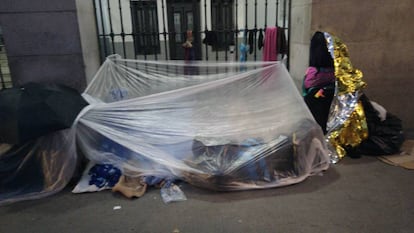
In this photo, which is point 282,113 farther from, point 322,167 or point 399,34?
point 399,34

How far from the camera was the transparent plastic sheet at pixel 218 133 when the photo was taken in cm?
256

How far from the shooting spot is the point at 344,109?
9.83 feet

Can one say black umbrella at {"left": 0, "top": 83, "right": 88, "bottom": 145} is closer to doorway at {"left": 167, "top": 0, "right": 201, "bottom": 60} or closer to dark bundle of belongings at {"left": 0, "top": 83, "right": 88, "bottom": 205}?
dark bundle of belongings at {"left": 0, "top": 83, "right": 88, "bottom": 205}

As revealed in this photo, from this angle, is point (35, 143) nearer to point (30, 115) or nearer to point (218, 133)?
point (30, 115)

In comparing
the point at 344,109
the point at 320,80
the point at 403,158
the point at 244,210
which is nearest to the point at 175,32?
the point at 320,80

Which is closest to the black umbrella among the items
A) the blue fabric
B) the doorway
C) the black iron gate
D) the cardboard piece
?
the blue fabric

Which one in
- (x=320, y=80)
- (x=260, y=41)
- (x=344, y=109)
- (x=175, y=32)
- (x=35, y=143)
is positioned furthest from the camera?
(x=260, y=41)

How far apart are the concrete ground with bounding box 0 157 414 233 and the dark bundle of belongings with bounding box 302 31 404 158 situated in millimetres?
449

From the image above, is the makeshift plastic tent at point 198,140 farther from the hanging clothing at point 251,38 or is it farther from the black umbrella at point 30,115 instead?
the hanging clothing at point 251,38

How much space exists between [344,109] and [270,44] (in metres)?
1.19

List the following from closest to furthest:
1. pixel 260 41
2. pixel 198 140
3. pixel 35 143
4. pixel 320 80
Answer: pixel 35 143, pixel 198 140, pixel 320 80, pixel 260 41

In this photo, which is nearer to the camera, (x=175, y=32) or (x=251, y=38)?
(x=175, y=32)

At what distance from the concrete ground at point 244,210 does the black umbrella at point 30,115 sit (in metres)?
0.58

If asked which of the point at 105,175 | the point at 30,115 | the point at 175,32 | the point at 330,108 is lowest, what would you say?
the point at 105,175
